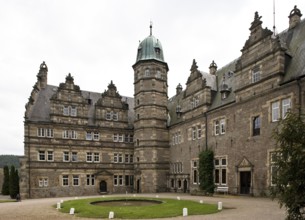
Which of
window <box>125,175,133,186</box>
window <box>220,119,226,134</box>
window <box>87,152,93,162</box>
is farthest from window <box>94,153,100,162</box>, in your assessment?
window <box>220,119,226,134</box>

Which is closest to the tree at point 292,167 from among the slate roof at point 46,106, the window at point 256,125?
the window at point 256,125

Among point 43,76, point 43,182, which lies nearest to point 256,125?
point 43,182

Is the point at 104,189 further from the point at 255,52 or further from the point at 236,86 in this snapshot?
the point at 255,52

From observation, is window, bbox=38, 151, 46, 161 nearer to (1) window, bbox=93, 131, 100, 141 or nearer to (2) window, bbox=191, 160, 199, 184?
(1) window, bbox=93, 131, 100, 141

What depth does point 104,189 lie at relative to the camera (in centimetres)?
4225

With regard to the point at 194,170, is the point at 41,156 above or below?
above

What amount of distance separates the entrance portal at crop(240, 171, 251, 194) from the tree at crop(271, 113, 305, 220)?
15558mm

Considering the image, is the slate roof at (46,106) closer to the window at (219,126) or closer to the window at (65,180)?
the window at (65,180)

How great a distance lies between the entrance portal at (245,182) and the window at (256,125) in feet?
12.4

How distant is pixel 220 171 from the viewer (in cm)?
3122

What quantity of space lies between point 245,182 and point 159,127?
17580 millimetres

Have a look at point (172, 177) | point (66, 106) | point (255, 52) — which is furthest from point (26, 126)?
point (255, 52)

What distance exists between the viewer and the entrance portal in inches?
1064

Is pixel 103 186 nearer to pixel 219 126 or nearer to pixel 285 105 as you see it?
pixel 219 126
